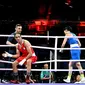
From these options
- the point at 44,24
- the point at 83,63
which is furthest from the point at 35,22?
the point at 83,63

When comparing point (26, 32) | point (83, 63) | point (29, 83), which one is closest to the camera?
point (29, 83)

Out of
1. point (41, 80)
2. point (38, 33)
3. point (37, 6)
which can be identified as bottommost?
point (41, 80)

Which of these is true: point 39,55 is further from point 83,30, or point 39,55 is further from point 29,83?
point 29,83

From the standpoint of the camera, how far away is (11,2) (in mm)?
13742

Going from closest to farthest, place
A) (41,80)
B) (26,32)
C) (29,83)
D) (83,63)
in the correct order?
(29,83) < (41,80) < (83,63) < (26,32)

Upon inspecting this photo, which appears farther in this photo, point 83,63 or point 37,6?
point 37,6

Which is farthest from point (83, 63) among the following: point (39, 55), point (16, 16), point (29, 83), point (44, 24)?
point (29, 83)

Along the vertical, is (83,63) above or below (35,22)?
below

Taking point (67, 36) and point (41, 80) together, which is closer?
point (67, 36)

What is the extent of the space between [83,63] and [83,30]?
1.68 meters

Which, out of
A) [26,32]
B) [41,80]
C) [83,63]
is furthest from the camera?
[26,32]

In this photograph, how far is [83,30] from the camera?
13578mm

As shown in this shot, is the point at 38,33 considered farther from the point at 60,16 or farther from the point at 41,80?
the point at 41,80

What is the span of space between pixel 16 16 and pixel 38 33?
3.42 ft
